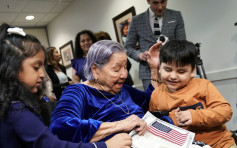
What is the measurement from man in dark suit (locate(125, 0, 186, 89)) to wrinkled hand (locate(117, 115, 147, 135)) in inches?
53.0

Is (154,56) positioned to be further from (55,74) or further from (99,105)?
(55,74)

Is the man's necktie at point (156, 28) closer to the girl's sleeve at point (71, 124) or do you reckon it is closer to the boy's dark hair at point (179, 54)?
the boy's dark hair at point (179, 54)

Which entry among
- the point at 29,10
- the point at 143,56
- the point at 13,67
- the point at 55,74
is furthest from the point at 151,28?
the point at 29,10

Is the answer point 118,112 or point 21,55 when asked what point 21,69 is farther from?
point 118,112

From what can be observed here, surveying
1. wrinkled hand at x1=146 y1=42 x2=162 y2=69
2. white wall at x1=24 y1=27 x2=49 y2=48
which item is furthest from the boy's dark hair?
A: white wall at x1=24 y1=27 x2=49 y2=48

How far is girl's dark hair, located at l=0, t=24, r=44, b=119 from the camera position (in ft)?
2.65

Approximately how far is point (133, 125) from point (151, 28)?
5.53 feet

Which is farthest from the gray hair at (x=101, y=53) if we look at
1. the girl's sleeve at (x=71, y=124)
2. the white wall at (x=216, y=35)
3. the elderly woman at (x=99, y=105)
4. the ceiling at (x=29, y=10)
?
the ceiling at (x=29, y=10)

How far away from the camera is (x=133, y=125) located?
3.52 ft

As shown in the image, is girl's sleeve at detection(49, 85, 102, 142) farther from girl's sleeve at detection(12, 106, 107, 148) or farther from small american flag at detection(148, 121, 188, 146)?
small american flag at detection(148, 121, 188, 146)

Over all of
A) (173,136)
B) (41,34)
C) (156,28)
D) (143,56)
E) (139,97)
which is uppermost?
(41,34)

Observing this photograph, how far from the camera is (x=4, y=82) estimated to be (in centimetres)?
83

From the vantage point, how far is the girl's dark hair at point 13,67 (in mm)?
808

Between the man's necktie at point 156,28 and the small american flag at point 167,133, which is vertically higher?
the man's necktie at point 156,28
